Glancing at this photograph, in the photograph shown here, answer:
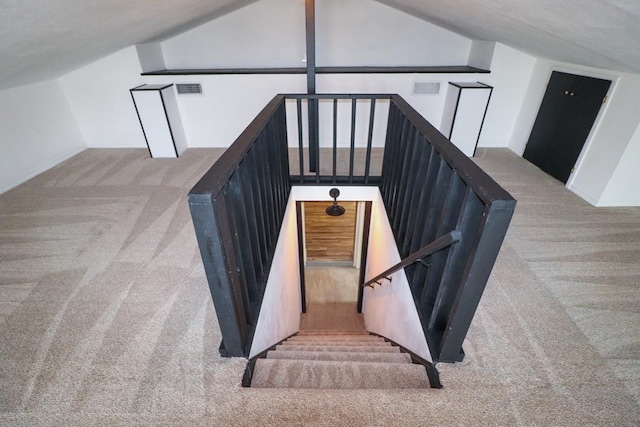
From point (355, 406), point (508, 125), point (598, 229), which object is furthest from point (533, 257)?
point (508, 125)

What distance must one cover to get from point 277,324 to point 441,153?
6.77 ft

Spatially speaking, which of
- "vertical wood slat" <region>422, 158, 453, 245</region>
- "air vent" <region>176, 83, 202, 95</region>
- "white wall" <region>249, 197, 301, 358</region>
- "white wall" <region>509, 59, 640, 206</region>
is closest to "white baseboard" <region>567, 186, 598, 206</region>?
"white wall" <region>509, 59, 640, 206</region>

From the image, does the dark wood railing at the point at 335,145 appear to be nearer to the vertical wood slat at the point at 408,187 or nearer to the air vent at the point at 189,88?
the vertical wood slat at the point at 408,187

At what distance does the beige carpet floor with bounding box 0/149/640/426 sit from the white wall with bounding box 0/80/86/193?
0.88 m

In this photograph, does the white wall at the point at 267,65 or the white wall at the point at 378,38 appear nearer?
the white wall at the point at 267,65

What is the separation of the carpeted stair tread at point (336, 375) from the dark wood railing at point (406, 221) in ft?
0.48

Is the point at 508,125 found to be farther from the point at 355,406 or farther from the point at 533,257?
the point at 355,406

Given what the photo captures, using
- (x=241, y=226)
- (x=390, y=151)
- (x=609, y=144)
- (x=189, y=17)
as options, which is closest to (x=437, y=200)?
(x=241, y=226)

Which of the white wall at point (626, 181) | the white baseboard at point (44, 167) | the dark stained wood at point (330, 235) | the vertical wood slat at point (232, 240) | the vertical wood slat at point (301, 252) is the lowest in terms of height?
the dark stained wood at point (330, 235)

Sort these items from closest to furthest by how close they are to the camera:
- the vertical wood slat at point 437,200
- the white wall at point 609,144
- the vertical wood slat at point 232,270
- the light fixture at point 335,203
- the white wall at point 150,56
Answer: the vertical wood slat at point 232,270, the vertical wood slat at point 437,200, the white wall at point 609,144, the light fixture at point 335,203, the white wall at point 150,56

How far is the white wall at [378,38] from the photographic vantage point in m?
4.17

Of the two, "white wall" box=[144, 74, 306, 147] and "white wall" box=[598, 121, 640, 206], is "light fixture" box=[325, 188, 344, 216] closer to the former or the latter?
"white wall" box=[144, 74, 306, 147]

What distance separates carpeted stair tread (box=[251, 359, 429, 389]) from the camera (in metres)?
1.42

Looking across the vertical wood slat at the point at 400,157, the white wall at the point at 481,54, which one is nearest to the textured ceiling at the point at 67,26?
the vertical wood slat at the point at 400,157
